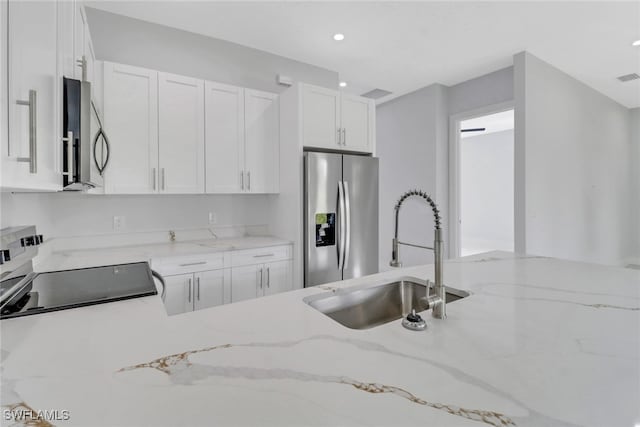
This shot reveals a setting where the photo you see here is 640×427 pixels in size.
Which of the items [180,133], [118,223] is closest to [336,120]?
[180,133]

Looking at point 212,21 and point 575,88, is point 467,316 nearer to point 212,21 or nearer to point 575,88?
point 212,21

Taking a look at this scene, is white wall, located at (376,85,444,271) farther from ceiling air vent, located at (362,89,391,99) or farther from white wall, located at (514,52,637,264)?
Answer: white wall, located at (514,52,637,264)

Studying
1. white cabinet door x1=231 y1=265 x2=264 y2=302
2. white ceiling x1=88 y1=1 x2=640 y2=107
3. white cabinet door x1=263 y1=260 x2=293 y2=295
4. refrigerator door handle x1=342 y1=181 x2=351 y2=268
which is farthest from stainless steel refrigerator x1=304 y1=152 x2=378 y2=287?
white ceiling x1=88 y1=1 x2=640 y2=107

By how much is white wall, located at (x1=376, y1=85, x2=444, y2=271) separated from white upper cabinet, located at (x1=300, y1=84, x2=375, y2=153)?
1.44 m

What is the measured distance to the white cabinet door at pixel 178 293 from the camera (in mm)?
2297

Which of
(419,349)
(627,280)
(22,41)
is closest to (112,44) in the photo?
(22,41)

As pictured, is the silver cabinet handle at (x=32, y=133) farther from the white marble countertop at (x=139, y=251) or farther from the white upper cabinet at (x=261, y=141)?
the white upper cabinet at (x=261, y=141)

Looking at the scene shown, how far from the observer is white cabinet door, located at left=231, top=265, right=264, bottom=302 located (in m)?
2.59

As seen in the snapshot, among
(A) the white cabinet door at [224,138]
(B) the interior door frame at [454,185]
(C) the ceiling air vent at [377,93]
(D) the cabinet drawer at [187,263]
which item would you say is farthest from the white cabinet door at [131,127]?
(B) the interior door frame at [454,185]

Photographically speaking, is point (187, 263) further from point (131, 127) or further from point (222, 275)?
point (131, 127)

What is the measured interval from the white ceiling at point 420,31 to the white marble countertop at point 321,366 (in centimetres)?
254

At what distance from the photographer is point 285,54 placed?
11.1 feet

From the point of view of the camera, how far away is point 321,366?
0.70 meters

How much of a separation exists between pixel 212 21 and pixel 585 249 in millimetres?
5521
